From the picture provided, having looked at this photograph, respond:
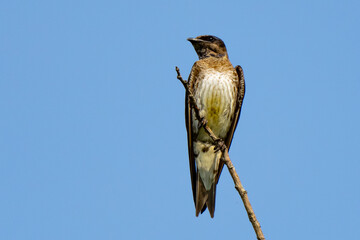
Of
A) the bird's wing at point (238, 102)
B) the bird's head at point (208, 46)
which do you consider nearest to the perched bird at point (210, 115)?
the bird's wing at point (238, 102)

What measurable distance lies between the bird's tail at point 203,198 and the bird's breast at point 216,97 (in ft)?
3.60

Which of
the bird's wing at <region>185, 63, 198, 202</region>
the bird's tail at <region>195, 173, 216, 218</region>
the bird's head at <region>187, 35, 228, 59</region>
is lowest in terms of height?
the bird's tail at <region>195, 173, 216, 218</region>

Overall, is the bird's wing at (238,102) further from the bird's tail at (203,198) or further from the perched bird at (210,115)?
the bird's tail at (203,198)

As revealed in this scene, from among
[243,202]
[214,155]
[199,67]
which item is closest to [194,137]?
[214,155]

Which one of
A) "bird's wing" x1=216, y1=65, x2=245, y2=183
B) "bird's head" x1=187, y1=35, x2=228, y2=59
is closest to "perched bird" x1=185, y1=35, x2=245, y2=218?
"bird's wing" x1=216, y1=65, x2=245, y2=183

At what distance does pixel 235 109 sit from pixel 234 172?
4144 mm

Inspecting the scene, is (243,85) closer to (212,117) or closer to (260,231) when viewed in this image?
(212,117)

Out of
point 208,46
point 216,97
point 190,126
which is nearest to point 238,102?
point 216,97

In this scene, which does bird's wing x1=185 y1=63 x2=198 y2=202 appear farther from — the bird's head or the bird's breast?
the bird's head

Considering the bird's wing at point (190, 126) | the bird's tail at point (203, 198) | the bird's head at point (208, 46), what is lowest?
the bird's tail at point (203, 198)

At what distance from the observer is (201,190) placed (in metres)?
10.3

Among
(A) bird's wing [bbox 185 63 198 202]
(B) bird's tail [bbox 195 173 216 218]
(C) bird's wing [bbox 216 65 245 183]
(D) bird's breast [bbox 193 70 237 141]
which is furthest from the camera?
(C) bird's wing [bbox 216 65 245 183]

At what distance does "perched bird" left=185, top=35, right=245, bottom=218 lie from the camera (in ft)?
33.3

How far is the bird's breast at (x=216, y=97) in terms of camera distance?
10.1 meters
